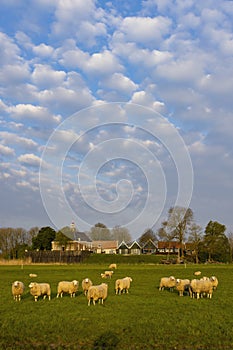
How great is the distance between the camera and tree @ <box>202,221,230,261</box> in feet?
285

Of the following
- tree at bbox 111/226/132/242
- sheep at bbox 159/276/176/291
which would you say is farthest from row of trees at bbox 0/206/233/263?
sheep at bbox 159/276/176/291

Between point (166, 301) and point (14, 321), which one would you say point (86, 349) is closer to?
point (14, 321)

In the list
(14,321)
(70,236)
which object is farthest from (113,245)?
(14,321)

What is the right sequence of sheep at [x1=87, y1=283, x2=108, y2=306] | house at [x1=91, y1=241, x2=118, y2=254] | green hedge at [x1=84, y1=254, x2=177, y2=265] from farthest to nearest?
house at [x1=91, y1=241, x2=118, y2=254] → green hedge at [x1=84, y1=254, x2=177, y2=265] → sheep at [x1=87, y1=283, x2=108, y2=306]

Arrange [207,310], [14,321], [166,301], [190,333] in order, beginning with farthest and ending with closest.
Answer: [166,301] < [207,310] < [14,321] < [190,333]

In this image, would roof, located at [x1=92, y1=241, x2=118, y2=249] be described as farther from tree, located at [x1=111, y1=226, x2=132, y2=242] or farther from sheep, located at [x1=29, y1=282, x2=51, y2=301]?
sheep, located at [x1=29, y1=282, x2=51, y2=301]

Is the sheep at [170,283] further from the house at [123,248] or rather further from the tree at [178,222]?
the house at [123,248]

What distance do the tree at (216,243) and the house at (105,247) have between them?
3521cm

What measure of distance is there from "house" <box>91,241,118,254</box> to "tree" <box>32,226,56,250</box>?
14.9 meters

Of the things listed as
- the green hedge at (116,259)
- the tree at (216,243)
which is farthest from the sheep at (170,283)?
the tree at (216,243)

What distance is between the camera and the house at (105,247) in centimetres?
11500

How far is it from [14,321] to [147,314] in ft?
17.4

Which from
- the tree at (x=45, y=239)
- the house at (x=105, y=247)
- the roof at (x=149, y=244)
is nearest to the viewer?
the tree at (x=45, y=239)

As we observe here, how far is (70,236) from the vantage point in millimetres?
102062
